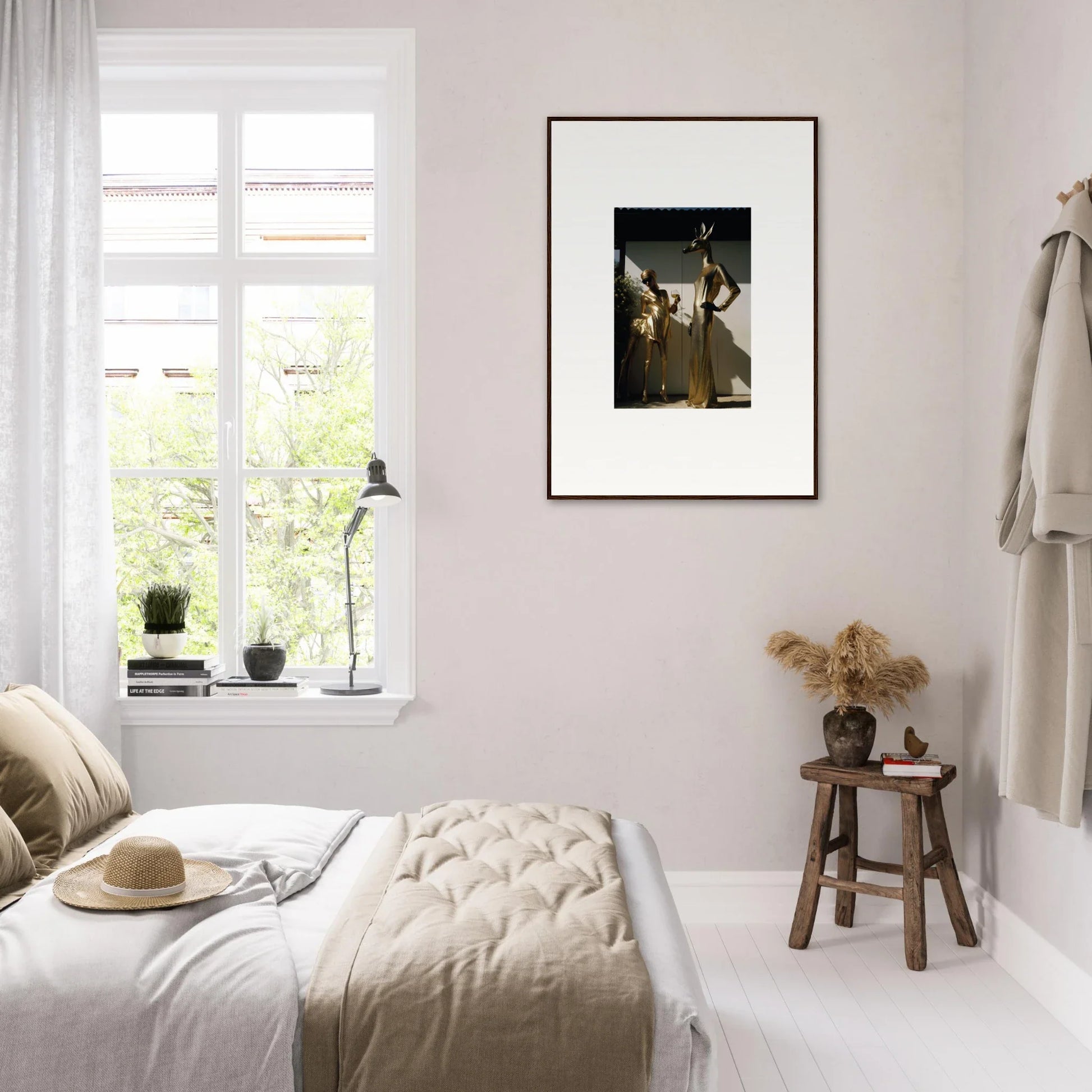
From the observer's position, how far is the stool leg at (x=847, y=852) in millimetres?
2883

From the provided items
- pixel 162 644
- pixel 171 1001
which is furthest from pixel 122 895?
pixel 162 644

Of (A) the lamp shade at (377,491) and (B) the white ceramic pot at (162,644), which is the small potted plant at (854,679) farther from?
(B) the white ceramic pot at (162,644)

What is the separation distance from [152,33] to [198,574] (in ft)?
5.52

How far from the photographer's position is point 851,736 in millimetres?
2838

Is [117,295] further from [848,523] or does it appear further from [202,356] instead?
[848,523]

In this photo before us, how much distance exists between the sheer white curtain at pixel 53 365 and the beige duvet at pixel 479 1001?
5.51 feet

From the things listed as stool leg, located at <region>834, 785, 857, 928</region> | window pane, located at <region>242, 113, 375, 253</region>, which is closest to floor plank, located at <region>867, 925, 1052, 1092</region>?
stool leg, located at <region>834, 785, 857, 928</region>

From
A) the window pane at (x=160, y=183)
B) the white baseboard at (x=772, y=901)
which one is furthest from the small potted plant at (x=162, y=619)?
the white baseboard at (x=772, y=901)

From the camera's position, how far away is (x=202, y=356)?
3277 mm

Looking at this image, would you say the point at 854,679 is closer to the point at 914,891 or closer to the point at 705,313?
the point at 914,891

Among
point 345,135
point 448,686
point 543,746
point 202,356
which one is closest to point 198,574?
point 202,356

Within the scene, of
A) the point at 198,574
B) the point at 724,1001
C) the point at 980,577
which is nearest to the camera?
the point at 724,1001

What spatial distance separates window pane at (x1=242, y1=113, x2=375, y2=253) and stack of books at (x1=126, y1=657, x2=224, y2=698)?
4.44 ft

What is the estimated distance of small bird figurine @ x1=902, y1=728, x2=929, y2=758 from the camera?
2764 millimetres
